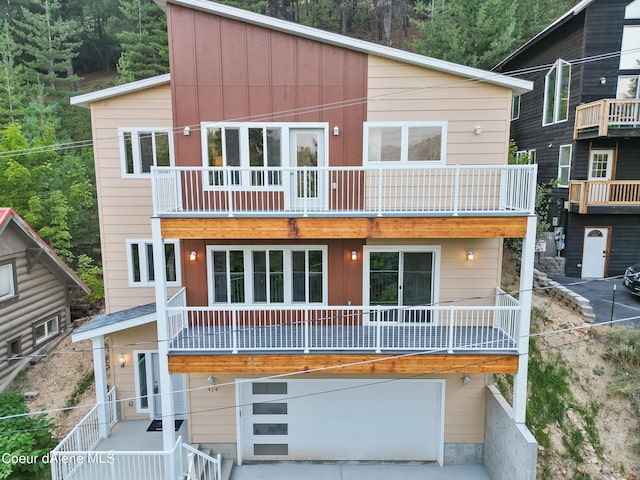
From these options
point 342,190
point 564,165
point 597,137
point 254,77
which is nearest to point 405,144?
point 342,190

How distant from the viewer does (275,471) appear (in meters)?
9.49

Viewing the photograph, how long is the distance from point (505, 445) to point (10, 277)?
14.1 m

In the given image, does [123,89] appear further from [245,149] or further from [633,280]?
[633,280]

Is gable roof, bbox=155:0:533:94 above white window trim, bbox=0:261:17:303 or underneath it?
above

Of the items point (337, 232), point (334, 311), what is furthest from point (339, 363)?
point (337, 232)

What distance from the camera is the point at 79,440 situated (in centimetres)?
884

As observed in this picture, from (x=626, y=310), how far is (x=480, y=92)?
7639 millimetres

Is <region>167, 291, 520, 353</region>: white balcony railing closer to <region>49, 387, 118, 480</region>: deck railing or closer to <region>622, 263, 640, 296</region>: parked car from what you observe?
<region>49, 387, 118, 480</region>: deck railing

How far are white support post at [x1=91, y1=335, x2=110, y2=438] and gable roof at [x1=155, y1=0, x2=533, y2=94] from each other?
797cm

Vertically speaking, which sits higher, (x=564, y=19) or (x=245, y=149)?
(x=564, y=19)

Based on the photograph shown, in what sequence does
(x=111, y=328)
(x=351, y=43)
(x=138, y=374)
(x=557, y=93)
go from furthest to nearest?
(x=557, y=93) → (x=138, y=374) → (x=111, y=328) → (x=351, y=43)

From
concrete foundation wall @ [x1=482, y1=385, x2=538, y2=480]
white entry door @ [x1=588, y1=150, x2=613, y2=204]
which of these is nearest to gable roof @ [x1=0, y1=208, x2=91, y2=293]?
concrete foundation wall @ [x1=482, y1=385, x2=538, y2=480]

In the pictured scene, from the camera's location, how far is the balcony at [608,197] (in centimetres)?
1410

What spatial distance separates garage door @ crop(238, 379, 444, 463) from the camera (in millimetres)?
9695
